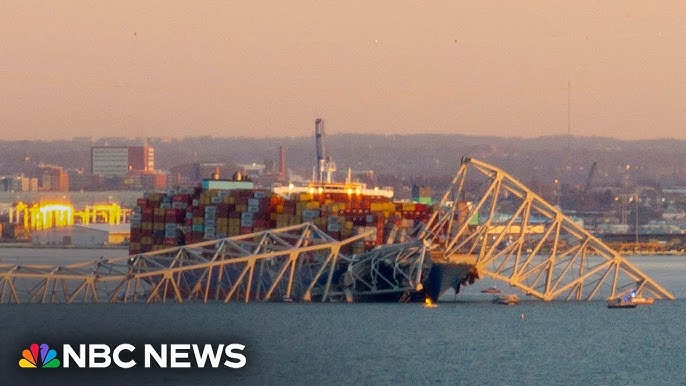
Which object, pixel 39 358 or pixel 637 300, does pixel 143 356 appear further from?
pixel 637 300

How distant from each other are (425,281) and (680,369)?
93.9 ft

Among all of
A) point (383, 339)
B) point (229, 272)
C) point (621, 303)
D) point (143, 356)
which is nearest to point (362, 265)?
point (229, 272)

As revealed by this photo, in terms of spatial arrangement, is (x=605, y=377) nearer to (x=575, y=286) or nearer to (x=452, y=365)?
(x=452, y=365)

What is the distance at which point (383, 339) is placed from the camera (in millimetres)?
94125

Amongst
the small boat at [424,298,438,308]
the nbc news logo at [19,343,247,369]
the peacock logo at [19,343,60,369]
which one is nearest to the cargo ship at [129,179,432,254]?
the small boat at [424,298,438,308]

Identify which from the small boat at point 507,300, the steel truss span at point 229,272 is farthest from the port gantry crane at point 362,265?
the small boat at point 507,300

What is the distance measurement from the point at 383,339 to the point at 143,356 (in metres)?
22.7

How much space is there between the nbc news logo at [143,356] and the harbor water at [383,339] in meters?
0.49

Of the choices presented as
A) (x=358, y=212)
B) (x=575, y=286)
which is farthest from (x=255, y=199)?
(x=575, y=286)

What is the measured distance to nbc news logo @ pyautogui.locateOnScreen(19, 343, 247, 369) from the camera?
6638cm

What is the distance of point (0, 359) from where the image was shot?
65.6m

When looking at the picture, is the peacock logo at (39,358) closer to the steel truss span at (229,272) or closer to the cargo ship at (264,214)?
the steel truss span at (229,272)

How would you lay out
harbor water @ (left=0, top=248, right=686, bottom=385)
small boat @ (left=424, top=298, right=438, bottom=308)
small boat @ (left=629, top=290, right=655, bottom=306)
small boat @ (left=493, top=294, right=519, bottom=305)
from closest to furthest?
harbor water @ (left=0, top=248, right=686, bottom=385) → small boat @ (left=424, top=298, right=438, bottom=308) → small boat @ (left=629, top=290, right=655, bottom=306) → small boat @ (left=493, top=294, right=519, bottom=305)

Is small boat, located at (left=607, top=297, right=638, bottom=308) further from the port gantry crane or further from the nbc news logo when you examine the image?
the nbc news logo
